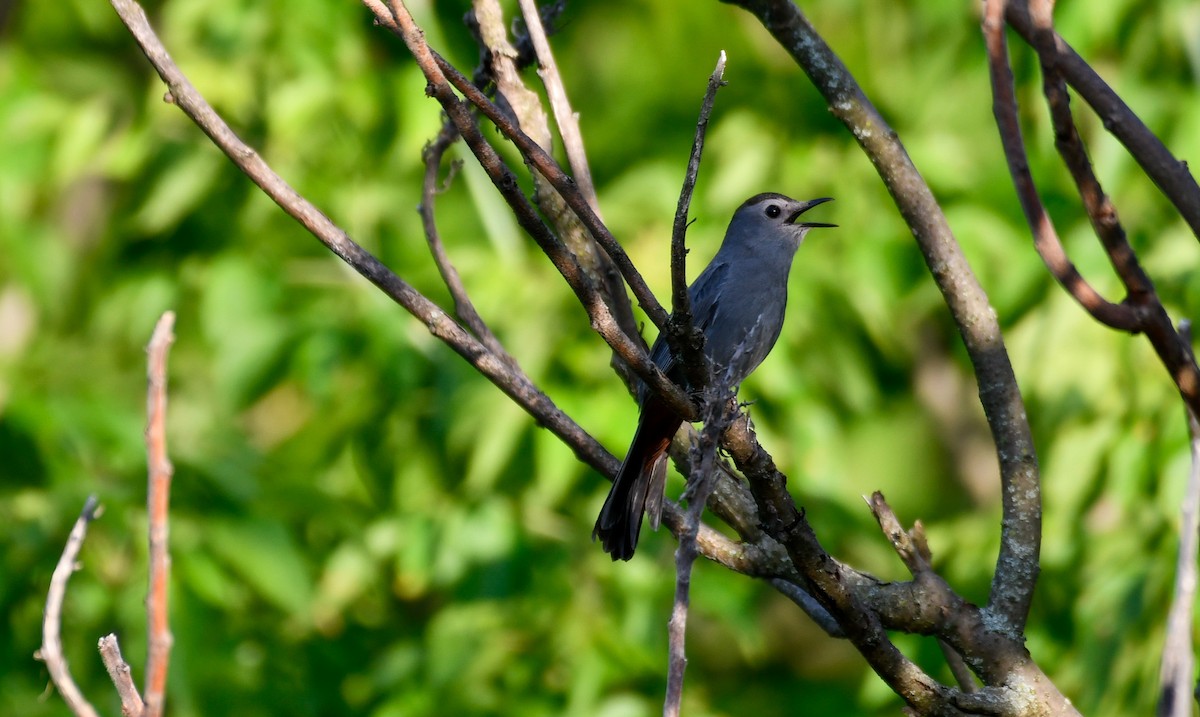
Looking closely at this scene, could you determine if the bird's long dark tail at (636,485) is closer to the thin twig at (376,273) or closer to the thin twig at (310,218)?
the thin twig at (376,273)

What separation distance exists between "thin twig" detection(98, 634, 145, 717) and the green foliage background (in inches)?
95.3

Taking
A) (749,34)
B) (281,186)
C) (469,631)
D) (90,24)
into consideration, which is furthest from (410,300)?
(90,24)

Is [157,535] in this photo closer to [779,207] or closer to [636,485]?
[636,485]

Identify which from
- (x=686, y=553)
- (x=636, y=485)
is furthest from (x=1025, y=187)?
(x=636, y=485)

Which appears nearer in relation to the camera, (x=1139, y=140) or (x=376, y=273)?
(x=1139, y=140)

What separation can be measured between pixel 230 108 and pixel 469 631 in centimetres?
247

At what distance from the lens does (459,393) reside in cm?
467

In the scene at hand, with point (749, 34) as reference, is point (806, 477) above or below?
below

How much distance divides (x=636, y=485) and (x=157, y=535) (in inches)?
68.4

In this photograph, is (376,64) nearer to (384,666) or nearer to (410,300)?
(384,666)

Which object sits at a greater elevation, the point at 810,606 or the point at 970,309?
the point at 970,309

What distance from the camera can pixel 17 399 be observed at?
4414mm

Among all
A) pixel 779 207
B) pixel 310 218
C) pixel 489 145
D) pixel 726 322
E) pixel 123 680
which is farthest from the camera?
pixel 779 207

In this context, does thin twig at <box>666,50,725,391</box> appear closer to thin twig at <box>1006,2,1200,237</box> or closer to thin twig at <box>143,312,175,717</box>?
thin twig at <box>1006,2,1200,237</box>
